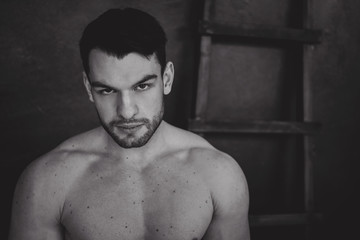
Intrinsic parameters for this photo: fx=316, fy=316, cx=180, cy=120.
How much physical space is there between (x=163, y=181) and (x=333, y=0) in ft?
5.28

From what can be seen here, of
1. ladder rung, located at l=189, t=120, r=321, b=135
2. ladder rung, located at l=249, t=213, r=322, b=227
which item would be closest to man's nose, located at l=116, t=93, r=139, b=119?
ladder rung, located at l=189, t=120, r=321, b=135

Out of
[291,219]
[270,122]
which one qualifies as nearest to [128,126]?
[270,122]

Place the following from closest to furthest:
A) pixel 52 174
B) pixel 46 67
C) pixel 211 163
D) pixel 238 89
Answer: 1. pixel 52 174
2. pixel 211 163
3. pixel 46 67
4. pixel 238 89

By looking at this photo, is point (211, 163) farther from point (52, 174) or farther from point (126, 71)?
point (52, 174)

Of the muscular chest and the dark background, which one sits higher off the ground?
the dark background

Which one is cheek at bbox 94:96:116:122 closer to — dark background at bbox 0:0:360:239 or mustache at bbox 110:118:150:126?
mustache at bbox 110:118:150:126

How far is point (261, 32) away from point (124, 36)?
897 millimetres

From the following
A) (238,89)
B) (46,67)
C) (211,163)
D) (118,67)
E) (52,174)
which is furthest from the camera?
(238,89)

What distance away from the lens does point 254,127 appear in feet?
5.86

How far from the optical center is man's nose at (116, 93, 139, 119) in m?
1.21

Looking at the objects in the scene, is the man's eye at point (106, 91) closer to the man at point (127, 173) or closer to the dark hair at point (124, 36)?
the man at point (127, 173)

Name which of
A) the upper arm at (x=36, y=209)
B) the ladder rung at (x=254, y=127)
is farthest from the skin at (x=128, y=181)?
the ladder rung at (x=254, y=127)

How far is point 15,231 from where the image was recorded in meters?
1.25

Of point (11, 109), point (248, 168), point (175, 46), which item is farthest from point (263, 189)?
point (11, 109)
